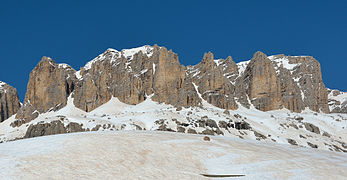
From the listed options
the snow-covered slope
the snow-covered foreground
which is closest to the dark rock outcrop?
the snow-covered slope

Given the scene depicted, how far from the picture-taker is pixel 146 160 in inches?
688

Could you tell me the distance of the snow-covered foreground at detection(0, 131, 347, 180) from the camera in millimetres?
15039

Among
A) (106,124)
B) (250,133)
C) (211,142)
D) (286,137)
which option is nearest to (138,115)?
(106,124)

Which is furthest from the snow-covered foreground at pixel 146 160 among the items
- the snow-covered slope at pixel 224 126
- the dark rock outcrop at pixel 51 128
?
the dark rock outcrop at pixel 51 128

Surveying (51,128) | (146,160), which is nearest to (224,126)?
(51,128)

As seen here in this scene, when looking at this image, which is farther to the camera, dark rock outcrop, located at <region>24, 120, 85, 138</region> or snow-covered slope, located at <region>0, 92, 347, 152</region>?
snow-covered slope, located at <region>0, 92, 347, 152</region>

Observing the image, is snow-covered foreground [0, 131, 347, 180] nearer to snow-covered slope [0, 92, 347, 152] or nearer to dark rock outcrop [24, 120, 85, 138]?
snow-covered slope [0, 92, 347, 152]

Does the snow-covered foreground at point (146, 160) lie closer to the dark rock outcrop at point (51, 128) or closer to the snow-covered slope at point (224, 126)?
the snow-covered slope at point (224, 126)

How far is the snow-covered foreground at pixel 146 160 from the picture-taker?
15.0m

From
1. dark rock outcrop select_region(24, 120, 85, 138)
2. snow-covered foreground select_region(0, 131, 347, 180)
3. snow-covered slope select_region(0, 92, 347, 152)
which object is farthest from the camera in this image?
snow-covered slope select_region(0, 92, 347, 152)

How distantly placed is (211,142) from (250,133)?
98025 millimetres

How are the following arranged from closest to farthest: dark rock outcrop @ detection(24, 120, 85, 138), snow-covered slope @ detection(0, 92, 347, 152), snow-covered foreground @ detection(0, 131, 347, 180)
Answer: snow-covered foreground @ detection(0, 131, 347, 180) < dark rock outcrop @ detection(24, 120, 85, 138) < snow-covered slope @ detection(0, 92, 347, 152)

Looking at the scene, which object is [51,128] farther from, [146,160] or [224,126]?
[146,160]

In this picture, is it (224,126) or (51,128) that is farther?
(224,126)
